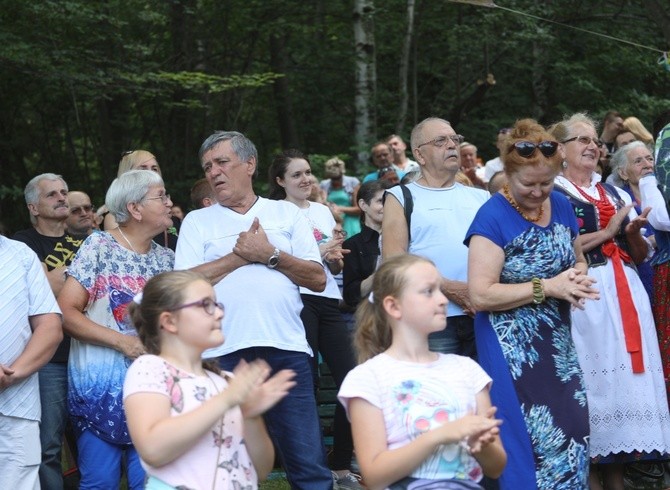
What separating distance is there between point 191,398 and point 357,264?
3845mm

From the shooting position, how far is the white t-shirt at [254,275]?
5.44 metres

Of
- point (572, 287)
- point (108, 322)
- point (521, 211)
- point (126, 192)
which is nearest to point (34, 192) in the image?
point (126, 192)

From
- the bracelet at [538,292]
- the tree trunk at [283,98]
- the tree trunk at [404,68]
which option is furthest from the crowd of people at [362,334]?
the tree trunk at [283,98]

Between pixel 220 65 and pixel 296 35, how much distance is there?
5.57ft

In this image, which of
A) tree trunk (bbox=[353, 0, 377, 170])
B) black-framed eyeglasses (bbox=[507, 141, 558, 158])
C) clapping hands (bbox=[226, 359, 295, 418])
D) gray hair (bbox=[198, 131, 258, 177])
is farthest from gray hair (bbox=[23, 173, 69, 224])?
tree trunk (bbox=[353, 0, 377, 170])

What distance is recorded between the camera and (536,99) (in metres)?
16.6

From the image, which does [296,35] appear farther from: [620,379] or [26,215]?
[620,379]

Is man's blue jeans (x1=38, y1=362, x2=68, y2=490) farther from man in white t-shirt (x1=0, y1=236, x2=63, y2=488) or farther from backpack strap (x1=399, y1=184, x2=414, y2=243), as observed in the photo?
backpack strap (x1=399, y1=184, x2=414, y2=243)

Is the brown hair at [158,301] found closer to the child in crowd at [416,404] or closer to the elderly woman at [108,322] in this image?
the child in crowd at [416,404]

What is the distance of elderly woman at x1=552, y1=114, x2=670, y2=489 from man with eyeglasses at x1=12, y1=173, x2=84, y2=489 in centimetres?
305

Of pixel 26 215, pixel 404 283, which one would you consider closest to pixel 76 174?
pixel 26 215

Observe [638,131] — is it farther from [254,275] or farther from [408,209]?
[254,275]

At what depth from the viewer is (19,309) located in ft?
17.8

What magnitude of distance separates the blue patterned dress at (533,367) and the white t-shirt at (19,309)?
86.7 inches
